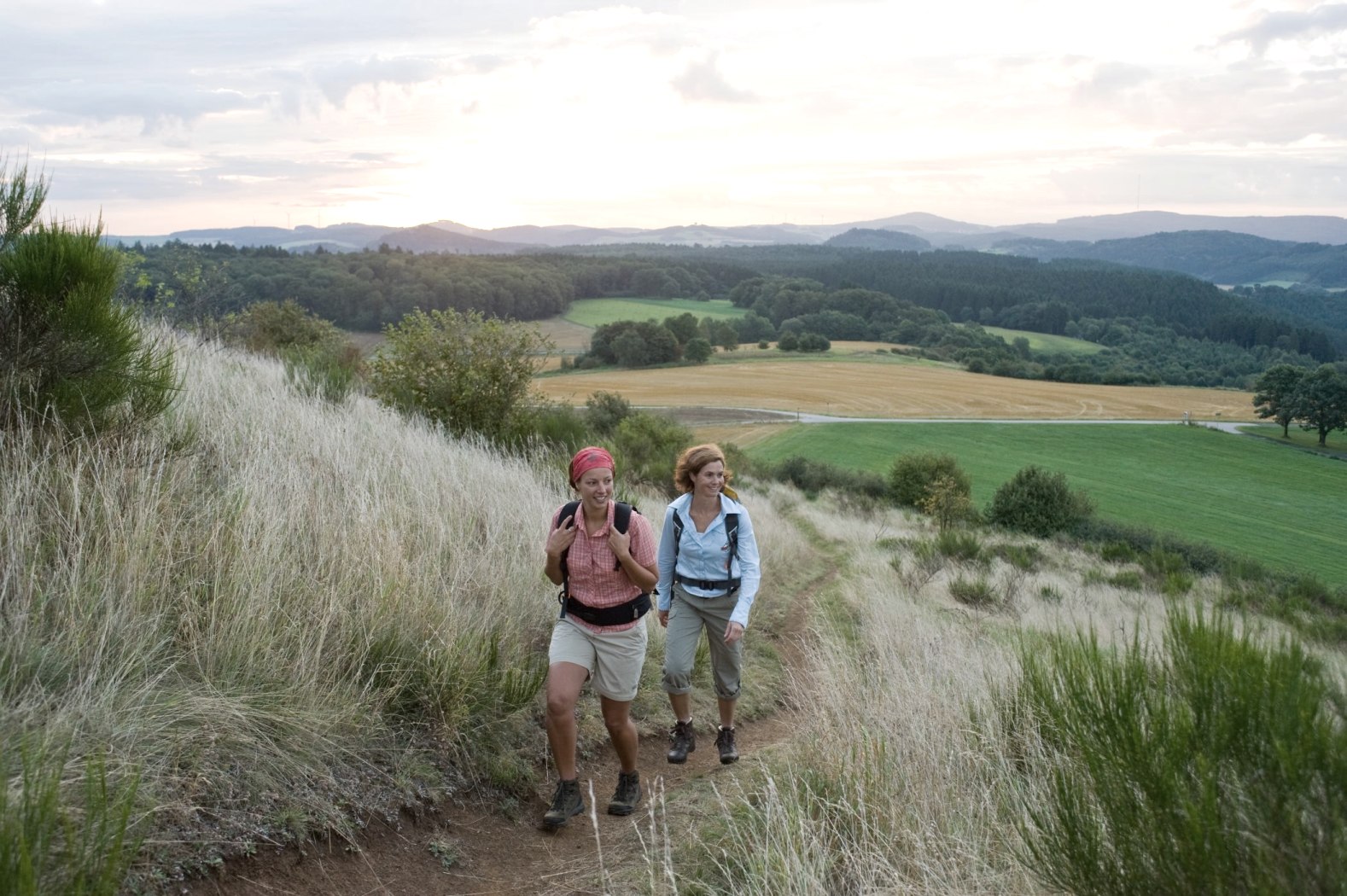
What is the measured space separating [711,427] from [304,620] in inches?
2089

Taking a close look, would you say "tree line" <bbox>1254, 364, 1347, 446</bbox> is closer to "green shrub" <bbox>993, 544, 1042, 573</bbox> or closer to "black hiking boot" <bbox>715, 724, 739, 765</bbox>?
"green shrub" <bbox>993, 544, 1042, 573</bbox>

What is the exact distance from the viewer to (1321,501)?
4928cm

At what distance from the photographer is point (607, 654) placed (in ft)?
15.4

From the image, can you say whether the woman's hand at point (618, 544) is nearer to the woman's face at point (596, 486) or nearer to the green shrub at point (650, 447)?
the woman's face at point (596, 486)

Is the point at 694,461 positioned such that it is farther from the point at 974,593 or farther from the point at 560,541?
the point at 974,593

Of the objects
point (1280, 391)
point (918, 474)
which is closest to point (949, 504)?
point (918, 474)

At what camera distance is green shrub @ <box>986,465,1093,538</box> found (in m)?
38.0

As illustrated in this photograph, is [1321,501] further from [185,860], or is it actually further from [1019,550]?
[185,860]

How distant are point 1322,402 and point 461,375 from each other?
69027mm

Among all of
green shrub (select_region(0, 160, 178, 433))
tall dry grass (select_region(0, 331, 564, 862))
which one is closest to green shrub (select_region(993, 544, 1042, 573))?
tall dry grass (select_region(0, 331, 564, 862))

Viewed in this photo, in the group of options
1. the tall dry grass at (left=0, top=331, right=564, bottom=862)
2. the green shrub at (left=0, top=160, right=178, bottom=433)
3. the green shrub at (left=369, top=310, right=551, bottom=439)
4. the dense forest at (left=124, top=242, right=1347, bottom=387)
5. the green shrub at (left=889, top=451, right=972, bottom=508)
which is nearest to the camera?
the tall dry grass at (left=0, top=331, right=564, bottom=862)

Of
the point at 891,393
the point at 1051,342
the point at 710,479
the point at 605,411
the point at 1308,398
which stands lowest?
the point at 891,393

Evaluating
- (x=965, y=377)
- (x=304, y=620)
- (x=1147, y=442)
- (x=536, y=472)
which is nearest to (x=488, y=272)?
(x=965, y=377)

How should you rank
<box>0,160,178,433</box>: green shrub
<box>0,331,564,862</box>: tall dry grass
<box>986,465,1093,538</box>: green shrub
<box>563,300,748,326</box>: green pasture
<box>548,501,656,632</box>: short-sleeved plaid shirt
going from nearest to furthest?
<box>0,331,564,862</box>: tall dry grass
<box>548,501,656,632</box>: short-sleeved plaid shirt
<box>0,160,178,433</box>: green shrub
<box>986,465,1093,538</box>: green shrub
<box>563,300,748,326</box>: green pasture
